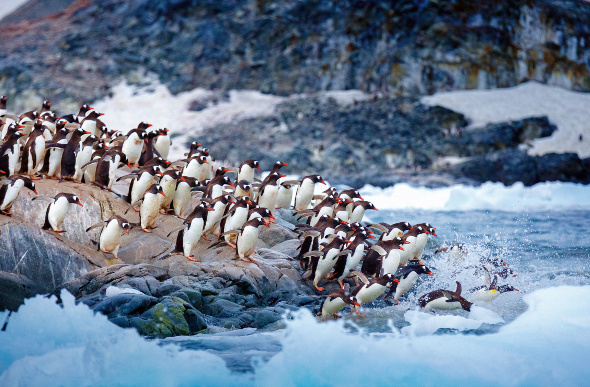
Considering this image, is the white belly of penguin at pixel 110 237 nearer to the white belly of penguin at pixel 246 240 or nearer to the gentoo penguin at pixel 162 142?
the white belly of penguin at pixel 246 240

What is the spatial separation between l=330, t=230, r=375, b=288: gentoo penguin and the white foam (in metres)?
11.2

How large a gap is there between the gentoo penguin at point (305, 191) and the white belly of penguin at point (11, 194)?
14.6 feet

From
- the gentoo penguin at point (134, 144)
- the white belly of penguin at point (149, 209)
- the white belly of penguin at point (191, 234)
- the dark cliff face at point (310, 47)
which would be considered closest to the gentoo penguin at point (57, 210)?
the white belly of penguin at point (149, 209)

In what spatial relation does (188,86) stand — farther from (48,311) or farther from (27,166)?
(48,311)

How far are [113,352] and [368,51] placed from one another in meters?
30.5

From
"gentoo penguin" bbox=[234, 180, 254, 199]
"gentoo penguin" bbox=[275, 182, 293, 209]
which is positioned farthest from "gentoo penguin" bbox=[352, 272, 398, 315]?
"gentoo penguin" bbox=[275, 182, 293, 209]

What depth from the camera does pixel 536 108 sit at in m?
28.8

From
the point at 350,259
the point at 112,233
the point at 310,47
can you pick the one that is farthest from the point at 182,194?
the point at 310,47

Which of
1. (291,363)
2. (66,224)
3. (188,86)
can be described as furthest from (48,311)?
(188,86)

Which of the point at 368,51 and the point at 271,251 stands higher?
the point at 368,51

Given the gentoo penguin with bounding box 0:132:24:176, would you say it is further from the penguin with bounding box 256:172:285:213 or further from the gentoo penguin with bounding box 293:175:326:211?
the gentoo penguin with bounding box 293:175:326:211

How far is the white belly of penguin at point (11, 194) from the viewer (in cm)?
683

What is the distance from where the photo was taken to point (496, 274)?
7801mm

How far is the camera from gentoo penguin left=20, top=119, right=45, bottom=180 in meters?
7.83
